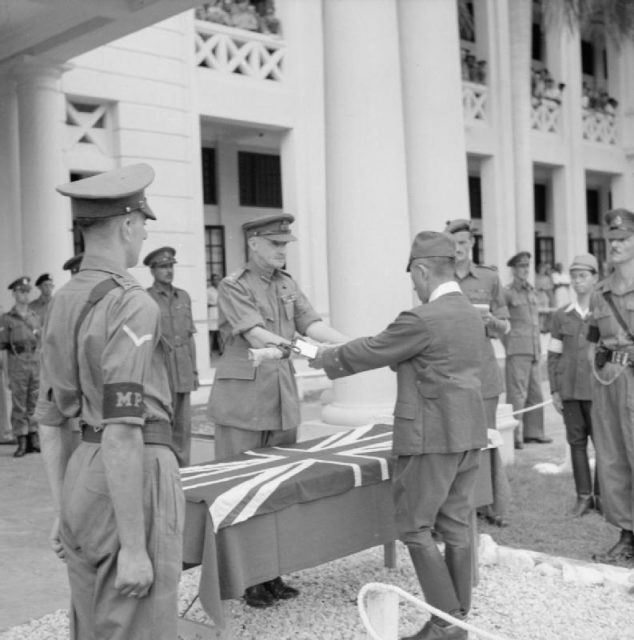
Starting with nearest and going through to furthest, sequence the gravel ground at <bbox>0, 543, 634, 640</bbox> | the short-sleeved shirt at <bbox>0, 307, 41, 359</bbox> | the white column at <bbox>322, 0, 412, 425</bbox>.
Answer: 1. the gravel ground at <bbox>0, 543, 634, 640</bbox>
2. the white column at <bbox>322, 0, 412, 425</bbox>
3. the short-sleeved shirt at <bbox>0, 307, 41, 359</bbox>

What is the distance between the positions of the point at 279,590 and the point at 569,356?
10.8 feet

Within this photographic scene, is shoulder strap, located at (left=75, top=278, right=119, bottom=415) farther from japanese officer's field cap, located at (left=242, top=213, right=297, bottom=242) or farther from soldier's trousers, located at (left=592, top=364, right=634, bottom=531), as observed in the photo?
soldier's trousers, located at (left=592, top=364, right=634, bottom=531)

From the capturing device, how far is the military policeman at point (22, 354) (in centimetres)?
1024

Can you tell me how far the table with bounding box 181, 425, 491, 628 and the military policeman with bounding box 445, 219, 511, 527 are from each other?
1.07 metres

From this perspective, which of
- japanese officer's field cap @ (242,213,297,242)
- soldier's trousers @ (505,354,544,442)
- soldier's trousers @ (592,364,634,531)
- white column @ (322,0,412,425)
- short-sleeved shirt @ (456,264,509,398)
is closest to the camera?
japanese officer's field cap @ (242,213,297,242)

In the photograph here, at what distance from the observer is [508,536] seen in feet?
21.3

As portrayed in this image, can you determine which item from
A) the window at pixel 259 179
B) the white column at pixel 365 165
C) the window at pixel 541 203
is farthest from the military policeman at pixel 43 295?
the window at pixel 541 203

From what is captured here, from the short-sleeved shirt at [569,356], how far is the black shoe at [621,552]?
55.3 inches

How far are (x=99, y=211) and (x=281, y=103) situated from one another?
13.1m

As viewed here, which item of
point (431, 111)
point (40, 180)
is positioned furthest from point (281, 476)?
point (40, 180)

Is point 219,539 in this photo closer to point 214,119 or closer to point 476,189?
point 214,119

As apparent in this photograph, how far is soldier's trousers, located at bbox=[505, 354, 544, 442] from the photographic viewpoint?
34.1 feet

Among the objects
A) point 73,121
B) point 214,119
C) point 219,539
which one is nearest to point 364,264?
point 219,539

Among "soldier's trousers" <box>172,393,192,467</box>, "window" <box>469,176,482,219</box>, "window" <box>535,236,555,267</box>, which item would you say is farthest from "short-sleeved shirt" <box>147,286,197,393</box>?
"window" <box>535,236,555,267</box>
